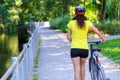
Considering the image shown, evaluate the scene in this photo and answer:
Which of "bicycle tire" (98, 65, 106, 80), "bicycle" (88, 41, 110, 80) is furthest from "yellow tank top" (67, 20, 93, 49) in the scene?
"bicycle tire" (98, 65, 106, 80)

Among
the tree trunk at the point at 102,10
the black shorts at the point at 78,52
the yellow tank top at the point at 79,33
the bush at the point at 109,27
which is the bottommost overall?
the bush at the point at 109,27

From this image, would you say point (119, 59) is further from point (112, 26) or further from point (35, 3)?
point (35, 3)

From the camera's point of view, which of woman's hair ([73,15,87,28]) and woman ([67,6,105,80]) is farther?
woman ([67,6,105,80])

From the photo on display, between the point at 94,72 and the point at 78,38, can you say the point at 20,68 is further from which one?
the point at 94,72

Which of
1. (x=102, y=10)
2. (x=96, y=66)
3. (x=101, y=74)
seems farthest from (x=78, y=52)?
(x=102, y=10)

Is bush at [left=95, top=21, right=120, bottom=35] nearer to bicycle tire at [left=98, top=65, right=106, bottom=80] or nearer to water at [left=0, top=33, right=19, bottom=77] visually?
water at [left=0, top=33, right=19, bottom=77]

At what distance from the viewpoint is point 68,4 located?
162ft

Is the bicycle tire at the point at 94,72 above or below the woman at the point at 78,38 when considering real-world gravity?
below

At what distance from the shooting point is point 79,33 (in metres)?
8.09

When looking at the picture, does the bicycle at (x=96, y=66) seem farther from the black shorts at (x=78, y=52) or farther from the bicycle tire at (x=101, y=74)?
the black shorts at (x=78, y=52)

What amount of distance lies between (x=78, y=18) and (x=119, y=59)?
755 centimetres

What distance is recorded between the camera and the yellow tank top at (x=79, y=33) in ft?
26.5

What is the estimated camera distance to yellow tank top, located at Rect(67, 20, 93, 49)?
8062 millimetres

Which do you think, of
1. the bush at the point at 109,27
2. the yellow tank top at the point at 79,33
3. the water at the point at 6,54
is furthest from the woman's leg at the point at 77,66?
the bush at the point at 109,27
